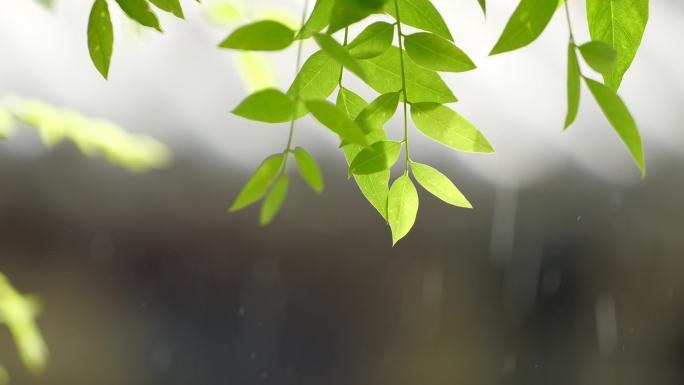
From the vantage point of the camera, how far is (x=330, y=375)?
2264 millimetres

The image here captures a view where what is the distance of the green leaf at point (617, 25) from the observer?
0.23 m

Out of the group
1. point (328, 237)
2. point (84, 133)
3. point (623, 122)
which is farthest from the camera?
point (328, 237)

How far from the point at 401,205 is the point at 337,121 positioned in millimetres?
77

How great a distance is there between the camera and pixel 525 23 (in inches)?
7.8

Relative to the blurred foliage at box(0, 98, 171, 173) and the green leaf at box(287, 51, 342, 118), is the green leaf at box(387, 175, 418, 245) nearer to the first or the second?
the green leaf at box(287, 51, 342, 118)

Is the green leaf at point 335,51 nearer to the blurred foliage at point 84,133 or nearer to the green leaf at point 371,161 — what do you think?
the green leaf at point 371,161

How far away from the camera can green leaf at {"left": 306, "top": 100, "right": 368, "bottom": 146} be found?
181 millimetres

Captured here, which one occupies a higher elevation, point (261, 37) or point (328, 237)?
point (261, 37)

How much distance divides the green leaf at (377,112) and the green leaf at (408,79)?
0.04 ft

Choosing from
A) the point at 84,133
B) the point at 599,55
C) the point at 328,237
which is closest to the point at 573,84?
the point at 599,55

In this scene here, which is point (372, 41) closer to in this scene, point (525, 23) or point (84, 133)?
point (525, 23)

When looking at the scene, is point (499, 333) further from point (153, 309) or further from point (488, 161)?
point (153, 309)

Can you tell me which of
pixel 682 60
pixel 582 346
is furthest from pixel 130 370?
pixel 682 60

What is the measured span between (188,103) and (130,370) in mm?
831
